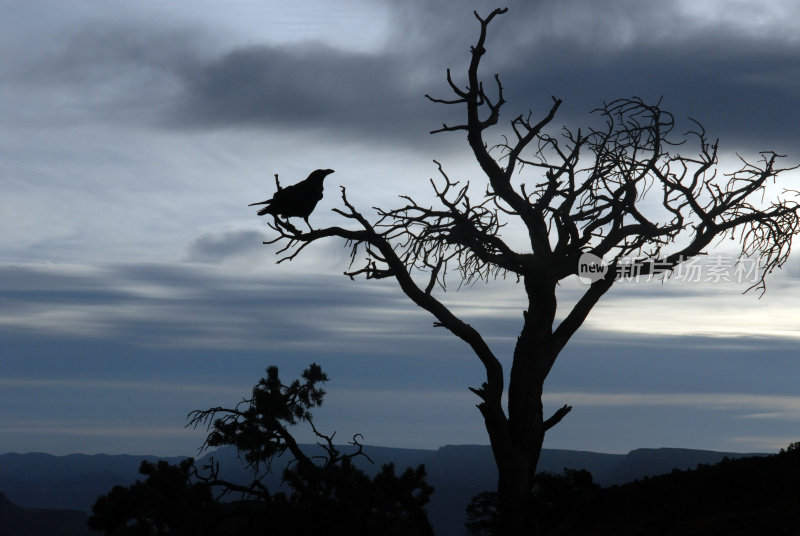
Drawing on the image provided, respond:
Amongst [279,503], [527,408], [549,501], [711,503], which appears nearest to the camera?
[279,503]

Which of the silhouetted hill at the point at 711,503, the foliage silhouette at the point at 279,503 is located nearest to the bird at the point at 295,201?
the foliage silhouette at the point at 279,503

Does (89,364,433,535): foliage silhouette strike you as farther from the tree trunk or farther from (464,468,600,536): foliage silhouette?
(464,468,600,536): foliage silhouette

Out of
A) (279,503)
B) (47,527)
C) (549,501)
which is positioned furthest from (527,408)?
(47,527)

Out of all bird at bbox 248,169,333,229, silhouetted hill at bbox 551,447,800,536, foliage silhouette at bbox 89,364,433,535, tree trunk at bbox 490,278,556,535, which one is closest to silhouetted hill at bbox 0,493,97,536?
foliage silhouette at bbox 89,364,433,535

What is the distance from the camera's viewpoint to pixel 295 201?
12.1 m

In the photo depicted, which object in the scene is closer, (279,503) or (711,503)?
(279,503)

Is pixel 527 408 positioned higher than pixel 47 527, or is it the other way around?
pixel 527 408

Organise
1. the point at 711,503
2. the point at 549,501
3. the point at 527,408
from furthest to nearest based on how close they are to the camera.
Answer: the point at 549,501 → the point at 711,503 → the point at 527,408

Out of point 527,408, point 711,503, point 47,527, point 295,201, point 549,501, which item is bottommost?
point 47,527

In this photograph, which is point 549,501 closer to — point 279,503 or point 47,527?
point 279,503

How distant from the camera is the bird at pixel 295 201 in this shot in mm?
12047

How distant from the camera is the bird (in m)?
12.0

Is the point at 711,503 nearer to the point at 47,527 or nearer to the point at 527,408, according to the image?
the point at 527,408

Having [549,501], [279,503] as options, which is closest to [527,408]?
[279,503]
